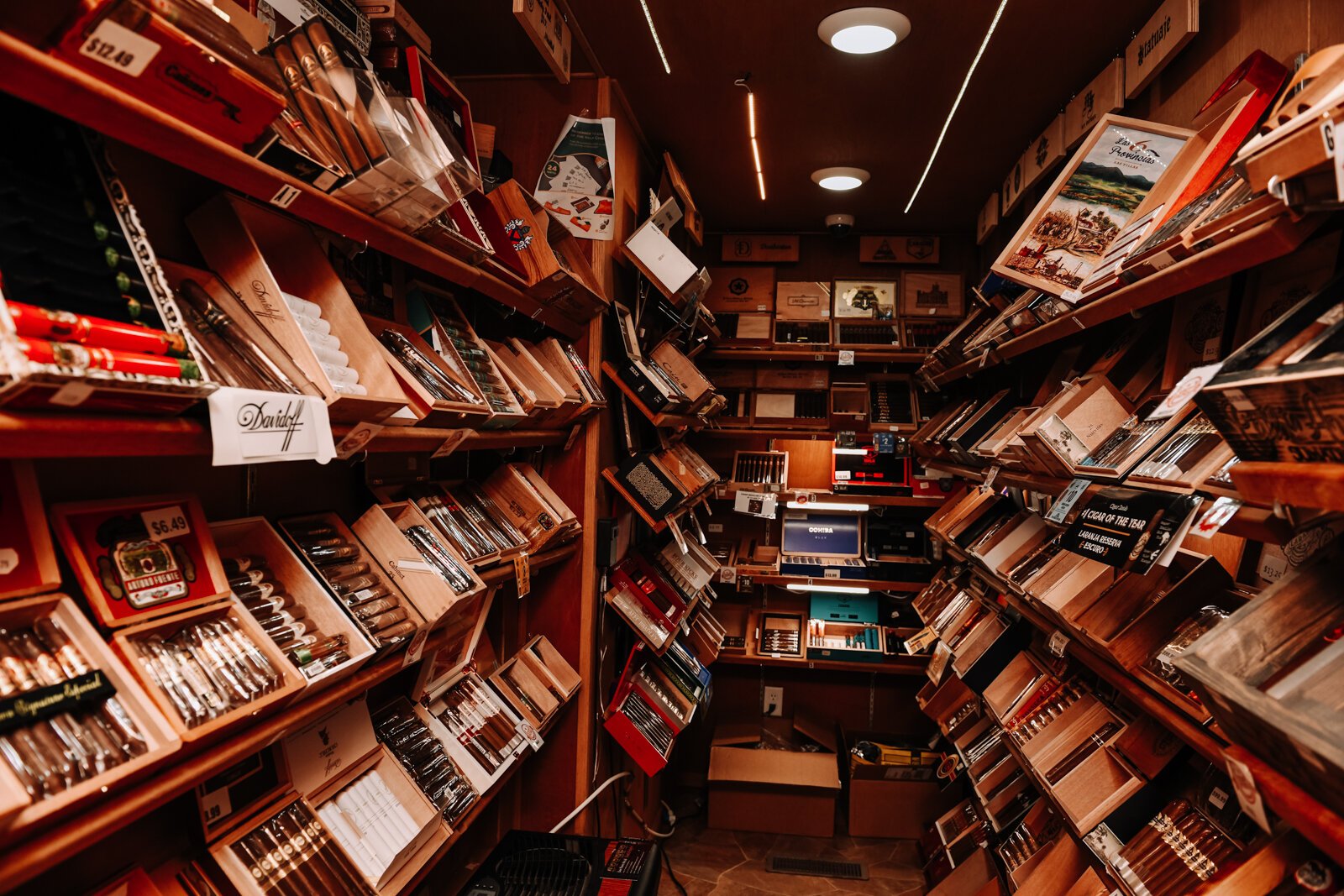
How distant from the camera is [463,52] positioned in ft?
9.14

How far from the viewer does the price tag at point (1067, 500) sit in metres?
2.04

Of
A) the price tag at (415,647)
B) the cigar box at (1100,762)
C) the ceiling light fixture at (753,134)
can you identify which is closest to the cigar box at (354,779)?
the price tag at (415,647)

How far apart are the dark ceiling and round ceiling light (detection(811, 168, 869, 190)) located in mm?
59

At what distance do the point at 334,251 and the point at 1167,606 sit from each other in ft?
7.01

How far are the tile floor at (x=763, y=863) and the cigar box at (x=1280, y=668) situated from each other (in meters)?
3.10

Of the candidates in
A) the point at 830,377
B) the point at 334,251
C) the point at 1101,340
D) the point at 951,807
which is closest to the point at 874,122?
the point at 1101,340

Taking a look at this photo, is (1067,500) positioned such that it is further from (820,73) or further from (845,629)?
(845,629)

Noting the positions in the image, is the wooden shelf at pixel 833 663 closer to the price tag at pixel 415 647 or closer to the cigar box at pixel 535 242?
the cigar box at pixel 535 242

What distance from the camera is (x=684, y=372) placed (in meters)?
3.69

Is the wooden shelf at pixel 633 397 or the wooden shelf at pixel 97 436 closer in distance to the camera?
the wooden shelf at pixel 97 436

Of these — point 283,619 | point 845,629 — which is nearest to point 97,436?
point 283,619

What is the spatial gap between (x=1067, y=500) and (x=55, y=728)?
6.97 ft

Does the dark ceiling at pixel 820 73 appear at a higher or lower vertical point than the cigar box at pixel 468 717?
higher

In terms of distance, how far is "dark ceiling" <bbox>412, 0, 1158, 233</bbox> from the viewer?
254 cm
